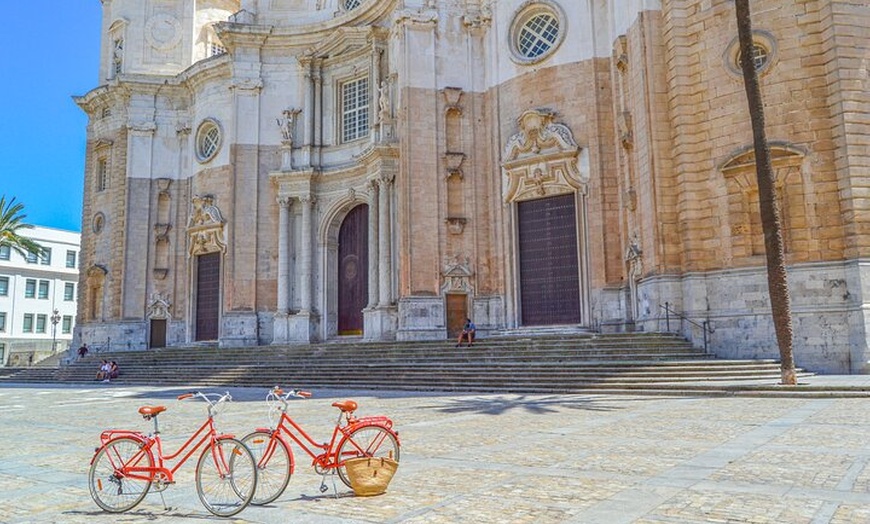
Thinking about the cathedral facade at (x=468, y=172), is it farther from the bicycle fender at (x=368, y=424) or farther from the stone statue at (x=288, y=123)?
the bicycle fender at (x=368, y=424)

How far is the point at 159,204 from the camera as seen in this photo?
40.4m

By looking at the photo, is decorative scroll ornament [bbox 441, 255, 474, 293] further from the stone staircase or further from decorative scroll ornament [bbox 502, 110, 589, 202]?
the stone staircase

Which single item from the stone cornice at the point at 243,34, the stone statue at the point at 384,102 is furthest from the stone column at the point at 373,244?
the stone cornice at the point at 243,34

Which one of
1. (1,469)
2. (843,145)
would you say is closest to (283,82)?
(843,145)

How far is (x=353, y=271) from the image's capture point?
3444cm

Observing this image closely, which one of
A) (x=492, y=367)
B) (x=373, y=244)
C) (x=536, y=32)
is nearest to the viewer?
(x=492, y=367)

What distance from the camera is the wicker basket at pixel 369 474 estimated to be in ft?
20.2

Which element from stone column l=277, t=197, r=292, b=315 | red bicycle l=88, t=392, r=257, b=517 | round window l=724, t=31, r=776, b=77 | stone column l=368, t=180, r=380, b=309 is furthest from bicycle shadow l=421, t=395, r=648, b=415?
stone column l=277, t=197, r=292, b=315

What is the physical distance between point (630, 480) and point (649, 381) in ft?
34.5

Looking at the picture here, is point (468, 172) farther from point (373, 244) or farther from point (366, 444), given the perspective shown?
point (366, 444)

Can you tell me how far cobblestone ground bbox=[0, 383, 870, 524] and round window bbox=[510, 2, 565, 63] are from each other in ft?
59.7

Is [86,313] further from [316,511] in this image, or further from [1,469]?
[316,511]

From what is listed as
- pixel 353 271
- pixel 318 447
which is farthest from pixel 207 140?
pixel 318 447

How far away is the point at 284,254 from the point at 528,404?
22.7m
